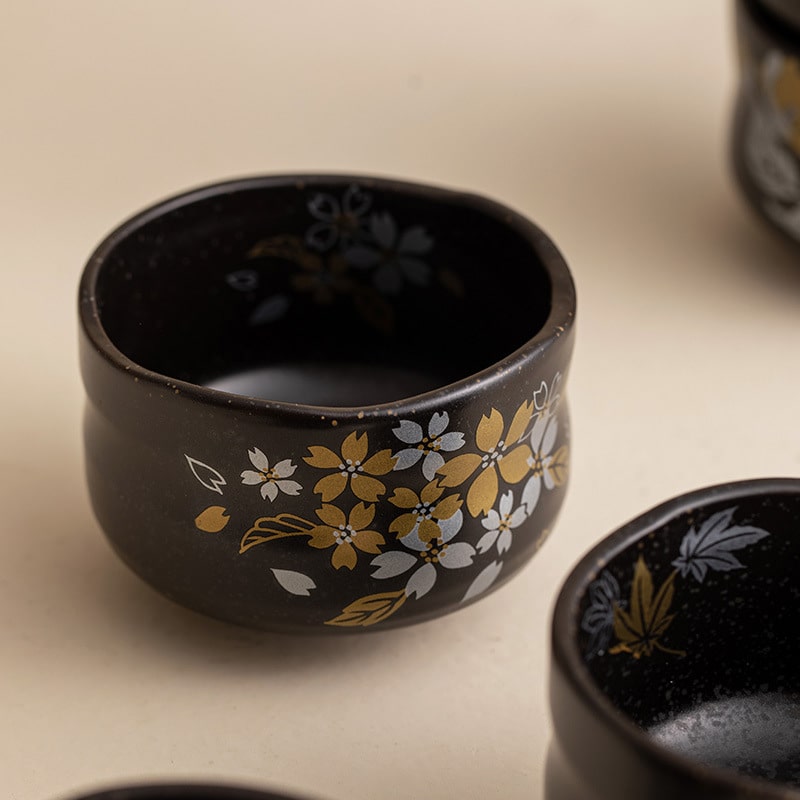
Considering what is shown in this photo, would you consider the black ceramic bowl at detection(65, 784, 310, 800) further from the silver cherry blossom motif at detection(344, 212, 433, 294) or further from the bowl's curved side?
the silver cherry blossom motif at detection(344, 212, 433, 294)

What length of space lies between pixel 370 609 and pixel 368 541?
44mm

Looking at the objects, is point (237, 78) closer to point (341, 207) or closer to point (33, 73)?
point (33, 73)

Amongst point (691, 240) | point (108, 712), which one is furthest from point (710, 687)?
point (691, 240)

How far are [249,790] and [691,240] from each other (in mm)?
946

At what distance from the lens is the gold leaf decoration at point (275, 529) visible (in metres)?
0.87

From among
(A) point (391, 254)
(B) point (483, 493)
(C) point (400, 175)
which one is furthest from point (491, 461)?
(C) point (400, 175)

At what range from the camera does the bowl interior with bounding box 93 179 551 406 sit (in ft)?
3.59

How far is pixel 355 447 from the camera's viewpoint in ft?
2.79

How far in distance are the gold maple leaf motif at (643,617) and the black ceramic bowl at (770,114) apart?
53 cm

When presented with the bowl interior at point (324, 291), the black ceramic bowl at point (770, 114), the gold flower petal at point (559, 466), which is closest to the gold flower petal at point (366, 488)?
the gold flower petal at point (559, 466)

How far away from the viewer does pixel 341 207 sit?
1.14 m

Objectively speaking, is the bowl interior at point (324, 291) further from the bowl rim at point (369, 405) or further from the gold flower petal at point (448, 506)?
the gold flower petal at point (448, 506)

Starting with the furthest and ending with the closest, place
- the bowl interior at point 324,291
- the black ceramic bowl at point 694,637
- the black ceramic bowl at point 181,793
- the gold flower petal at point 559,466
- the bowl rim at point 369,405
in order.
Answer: the bowl interior at point 324,291 < the gold flower petal at point 559,466 < the bowl rim at point 369,405 < the black ceramic bowl at point 694,637 < the black ceramic bowl at point 181,793

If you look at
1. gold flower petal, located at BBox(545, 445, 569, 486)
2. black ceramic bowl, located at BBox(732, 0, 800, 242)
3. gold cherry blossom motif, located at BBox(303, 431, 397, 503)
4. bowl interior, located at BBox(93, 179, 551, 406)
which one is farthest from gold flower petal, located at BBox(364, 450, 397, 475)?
black ceramic bowl, located at BBox(732, 0, 800, 242)
